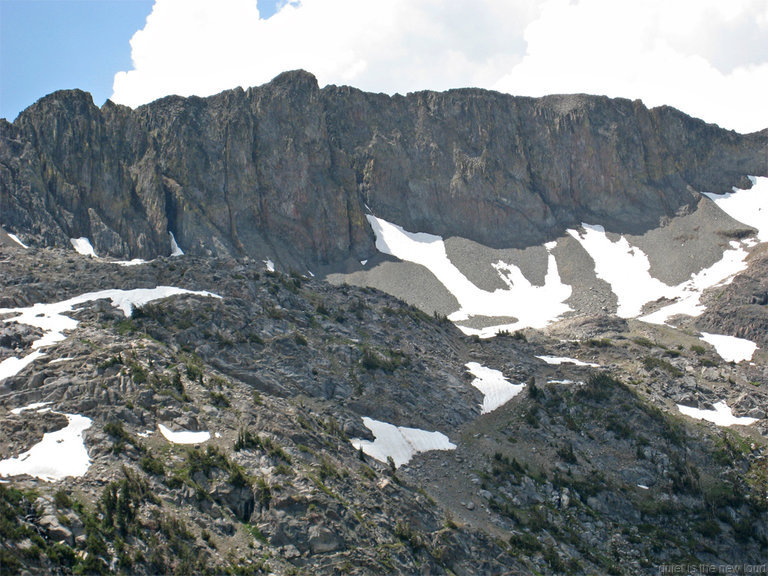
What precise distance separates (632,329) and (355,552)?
228 ft

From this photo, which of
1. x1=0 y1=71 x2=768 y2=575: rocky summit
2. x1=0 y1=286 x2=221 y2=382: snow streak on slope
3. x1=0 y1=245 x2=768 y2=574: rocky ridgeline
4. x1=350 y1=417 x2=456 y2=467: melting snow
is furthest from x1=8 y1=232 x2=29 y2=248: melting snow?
x1=350 y1=417 x2=456 y2=467: melting snow

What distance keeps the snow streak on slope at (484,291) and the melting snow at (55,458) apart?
237 ft

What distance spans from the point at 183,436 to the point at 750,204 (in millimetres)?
134228

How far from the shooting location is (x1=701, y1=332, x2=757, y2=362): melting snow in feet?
287

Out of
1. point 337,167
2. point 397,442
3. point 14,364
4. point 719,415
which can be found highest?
point 337,167

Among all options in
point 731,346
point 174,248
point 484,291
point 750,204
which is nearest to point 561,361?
point 731,346

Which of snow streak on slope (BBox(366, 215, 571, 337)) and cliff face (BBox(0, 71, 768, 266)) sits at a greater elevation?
cliff face (BBox(0, 71, 768, 266))

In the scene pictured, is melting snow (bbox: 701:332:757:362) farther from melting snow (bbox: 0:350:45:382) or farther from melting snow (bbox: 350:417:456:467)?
melting snow (bbox: 0:350:45:382)

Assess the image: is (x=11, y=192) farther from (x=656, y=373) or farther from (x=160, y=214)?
(x=656, y=373)

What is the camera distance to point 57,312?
51.7 m

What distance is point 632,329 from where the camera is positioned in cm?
9494

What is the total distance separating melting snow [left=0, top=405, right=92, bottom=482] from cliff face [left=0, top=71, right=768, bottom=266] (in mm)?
66074

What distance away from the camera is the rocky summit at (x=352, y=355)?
3453cm

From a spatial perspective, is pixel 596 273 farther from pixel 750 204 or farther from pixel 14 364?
pixel 14 364
